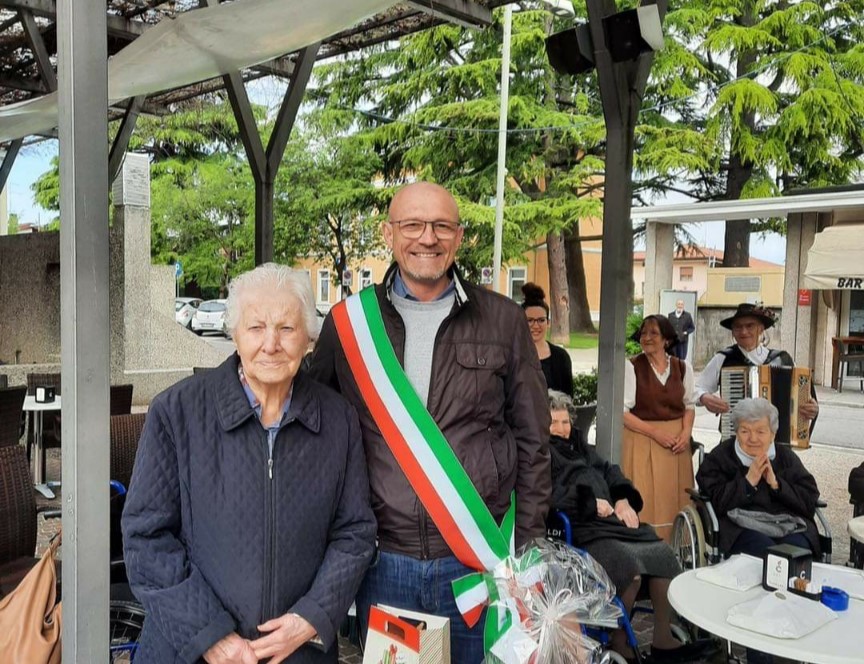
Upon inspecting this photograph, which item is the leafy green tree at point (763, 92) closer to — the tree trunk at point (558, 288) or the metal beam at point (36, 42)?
the tree trunk at point (558, 288)

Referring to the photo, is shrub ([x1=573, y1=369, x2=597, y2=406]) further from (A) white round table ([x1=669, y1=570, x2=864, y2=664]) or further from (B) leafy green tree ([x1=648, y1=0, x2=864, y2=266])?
(B) leafy green tree ([x1=648, y1=0, x2=864, y2=266])

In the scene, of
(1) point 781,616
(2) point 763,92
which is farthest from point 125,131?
(2) point 763,92

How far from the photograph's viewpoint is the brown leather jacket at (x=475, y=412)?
2012 mm

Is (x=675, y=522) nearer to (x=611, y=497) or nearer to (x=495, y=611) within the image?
(x=611, y=497)

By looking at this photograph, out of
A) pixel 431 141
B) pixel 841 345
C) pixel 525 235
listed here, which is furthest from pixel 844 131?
pixel 431 141

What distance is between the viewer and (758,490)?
12.2 feet

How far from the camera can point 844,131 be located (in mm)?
17219

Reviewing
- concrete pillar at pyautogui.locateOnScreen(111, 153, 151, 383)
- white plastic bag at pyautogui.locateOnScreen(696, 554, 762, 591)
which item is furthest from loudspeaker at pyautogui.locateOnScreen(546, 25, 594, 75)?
concrete pillar at pyautogui.locateOnScreen(111, 153, 151, 383)

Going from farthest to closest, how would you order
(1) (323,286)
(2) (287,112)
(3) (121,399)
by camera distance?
(1) (323,286) → (2) (287,112) → (3) (121,399)

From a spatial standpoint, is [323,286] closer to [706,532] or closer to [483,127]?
[483,127]

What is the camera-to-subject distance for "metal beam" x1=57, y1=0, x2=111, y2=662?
1.82m

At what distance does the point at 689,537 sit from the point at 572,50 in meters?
2.57

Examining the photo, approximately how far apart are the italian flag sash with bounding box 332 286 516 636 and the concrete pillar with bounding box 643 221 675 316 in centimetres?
1567

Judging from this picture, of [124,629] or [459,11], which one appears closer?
[124,629]
